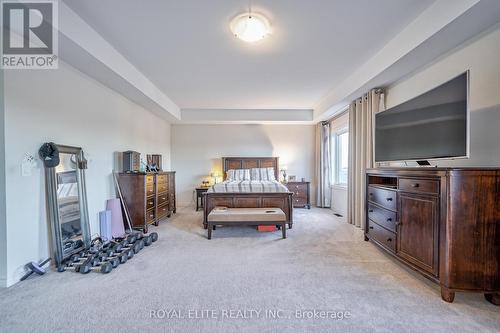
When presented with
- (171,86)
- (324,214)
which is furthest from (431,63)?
(171,86)

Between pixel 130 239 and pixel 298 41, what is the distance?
3.47 metres

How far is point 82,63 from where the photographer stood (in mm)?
2730

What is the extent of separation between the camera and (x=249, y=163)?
6.37 m

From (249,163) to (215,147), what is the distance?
43.9 inches

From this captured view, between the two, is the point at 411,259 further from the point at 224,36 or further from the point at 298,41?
the point at 224,36

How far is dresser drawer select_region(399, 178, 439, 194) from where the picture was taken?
6.59 feet

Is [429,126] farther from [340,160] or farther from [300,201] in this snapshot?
[300,201]

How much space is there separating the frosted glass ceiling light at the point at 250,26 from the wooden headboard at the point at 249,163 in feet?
13.6

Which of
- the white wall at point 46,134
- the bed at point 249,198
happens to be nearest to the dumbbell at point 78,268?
the white wall at point 46,134

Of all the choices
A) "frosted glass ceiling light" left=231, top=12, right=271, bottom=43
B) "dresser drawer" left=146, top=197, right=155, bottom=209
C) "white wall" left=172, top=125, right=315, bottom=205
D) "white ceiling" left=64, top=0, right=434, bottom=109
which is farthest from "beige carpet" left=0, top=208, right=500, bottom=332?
"white wall" left=172, top=125, right=315, bottom=205

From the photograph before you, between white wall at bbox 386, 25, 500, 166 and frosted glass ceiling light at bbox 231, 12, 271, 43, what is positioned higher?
frosted glass ceiling light at bbox 231, 12, 271, 43

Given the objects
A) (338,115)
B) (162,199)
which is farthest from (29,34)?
(338,115)

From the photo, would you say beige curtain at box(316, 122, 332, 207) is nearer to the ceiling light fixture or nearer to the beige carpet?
the beige carpet

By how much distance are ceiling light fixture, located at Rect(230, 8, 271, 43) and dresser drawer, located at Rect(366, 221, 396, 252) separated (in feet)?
8.84
